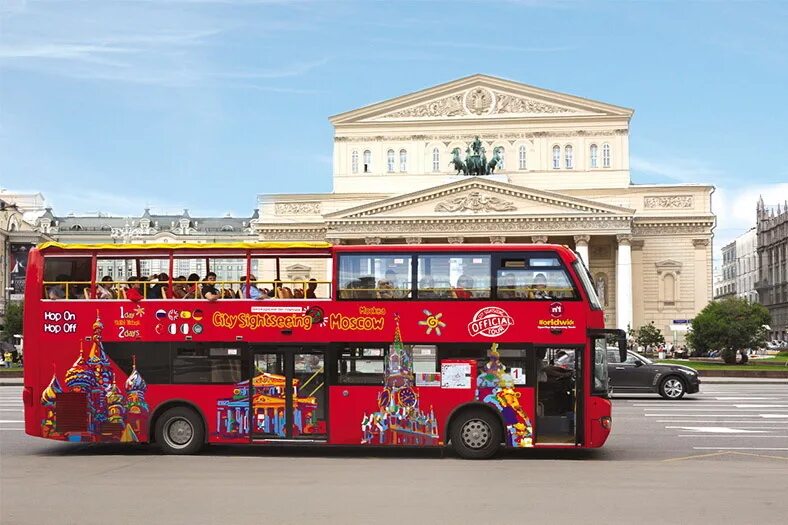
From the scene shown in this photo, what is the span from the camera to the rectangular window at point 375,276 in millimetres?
16969

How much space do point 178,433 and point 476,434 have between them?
16.0 feet

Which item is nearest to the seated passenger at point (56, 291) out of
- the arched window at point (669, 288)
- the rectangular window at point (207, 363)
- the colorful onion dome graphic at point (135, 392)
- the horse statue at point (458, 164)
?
the colorful onion dome graphic at point (135, 392)

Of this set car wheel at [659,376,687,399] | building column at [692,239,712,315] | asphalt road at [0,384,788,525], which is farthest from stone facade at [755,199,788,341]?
asphalt road at [0,384,788,525]

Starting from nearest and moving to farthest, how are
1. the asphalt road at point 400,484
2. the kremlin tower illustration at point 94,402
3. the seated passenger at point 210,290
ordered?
the asphalt road at point 400,484 → the seated passenger at point 210,290 → the kremlin tower illustration at point 94,402

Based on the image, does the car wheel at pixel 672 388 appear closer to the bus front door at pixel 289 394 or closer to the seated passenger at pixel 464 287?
the seated passenger at pixel 464 287

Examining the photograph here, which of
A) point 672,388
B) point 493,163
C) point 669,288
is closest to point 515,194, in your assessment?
point 493,163

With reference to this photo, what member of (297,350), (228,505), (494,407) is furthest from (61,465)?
(494,407)

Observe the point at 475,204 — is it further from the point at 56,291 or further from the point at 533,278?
the point at 56,291

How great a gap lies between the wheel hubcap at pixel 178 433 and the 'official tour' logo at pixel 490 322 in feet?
16.1

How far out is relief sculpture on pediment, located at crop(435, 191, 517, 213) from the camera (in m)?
80.8

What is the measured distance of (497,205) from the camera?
80.9 meters

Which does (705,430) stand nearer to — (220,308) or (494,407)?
(494,407)

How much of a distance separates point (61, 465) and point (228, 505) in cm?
509

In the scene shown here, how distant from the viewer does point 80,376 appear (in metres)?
17.3
